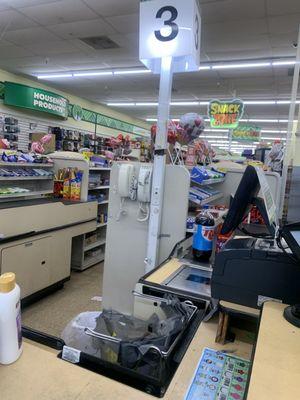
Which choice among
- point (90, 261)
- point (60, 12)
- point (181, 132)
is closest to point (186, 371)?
point (181, 132)

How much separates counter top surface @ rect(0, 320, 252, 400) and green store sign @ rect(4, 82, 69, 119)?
8.37 meters

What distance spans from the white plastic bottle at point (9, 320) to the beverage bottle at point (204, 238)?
1.35 metres

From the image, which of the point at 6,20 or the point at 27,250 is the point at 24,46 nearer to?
the point at 6,20

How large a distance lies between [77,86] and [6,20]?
4.45 m

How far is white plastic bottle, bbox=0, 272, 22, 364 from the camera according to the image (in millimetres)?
932

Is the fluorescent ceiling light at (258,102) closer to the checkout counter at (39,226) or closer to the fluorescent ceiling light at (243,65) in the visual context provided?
the fluorescent ceiling light at (243,65)

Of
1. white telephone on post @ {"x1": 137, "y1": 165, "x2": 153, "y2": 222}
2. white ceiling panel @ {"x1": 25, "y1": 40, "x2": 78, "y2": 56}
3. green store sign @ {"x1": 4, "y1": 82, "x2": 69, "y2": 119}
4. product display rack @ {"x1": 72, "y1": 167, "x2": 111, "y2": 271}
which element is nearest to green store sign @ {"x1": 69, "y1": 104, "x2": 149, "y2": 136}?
green store sign @ {"x1": 4, "y1": 82, "x2": 69, "y2": 119}

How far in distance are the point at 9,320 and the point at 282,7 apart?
16.9 feet

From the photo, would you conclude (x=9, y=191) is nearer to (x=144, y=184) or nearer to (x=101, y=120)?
(x=144, y=184)

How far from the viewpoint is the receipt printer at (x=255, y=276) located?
3.71 feet

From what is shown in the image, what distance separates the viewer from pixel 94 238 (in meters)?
5.04

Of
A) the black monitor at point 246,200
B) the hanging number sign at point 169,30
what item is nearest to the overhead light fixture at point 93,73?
the hanging number sign at point 169,30

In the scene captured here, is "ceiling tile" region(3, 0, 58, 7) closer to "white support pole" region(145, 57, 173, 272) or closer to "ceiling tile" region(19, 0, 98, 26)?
"ceiling tile" region(19, 0, 98, 26)

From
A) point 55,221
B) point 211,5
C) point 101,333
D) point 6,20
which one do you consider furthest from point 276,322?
point 6,20
